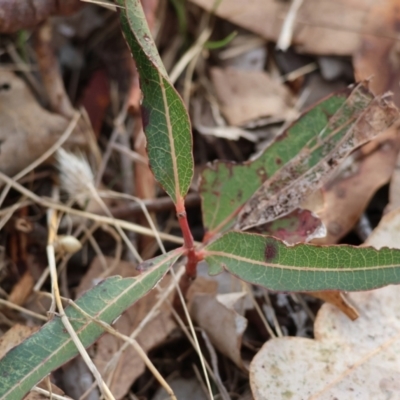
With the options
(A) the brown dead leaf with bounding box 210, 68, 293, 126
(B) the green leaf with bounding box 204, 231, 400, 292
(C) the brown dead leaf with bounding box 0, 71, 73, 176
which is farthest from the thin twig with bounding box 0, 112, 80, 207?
(B) the green leaf with bounding box 204, 231, 400, 292

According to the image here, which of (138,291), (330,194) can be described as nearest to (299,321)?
(330,194)

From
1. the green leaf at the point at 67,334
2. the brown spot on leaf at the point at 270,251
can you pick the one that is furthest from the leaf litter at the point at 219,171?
the green leaf at the point at 67,334

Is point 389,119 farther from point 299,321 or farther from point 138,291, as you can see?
point 138,291

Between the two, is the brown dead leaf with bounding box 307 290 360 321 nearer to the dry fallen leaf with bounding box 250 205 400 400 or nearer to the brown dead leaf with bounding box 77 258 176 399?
the dry fallen leaf with bounding box 250 205 400 400

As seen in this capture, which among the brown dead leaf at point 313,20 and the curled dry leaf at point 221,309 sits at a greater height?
→ the brown dead leaf at point 313,20

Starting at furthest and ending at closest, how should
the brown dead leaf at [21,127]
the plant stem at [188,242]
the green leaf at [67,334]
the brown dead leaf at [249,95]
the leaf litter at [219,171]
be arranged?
the brown dead leaf at [249,95], the brown dead leaf at [21,127], the leaf litter at [219,171], the plant stem at [188,242], the green leaf at [67,334]

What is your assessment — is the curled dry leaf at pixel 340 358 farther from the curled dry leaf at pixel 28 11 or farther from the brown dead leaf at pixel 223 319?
the curled dry leaf at pixel 28 11

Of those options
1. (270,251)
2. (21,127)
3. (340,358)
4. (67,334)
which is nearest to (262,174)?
(270,251)

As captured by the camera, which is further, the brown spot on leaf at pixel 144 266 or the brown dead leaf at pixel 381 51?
the brown dead leaf at pixel 381 51
